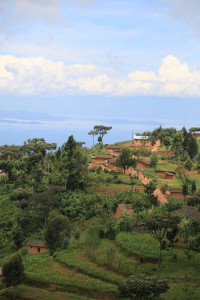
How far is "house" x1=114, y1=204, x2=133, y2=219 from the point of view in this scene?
4962 cm

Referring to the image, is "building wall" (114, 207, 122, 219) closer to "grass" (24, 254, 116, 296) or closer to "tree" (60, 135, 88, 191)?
"tree" (60, 135, 88, 191)

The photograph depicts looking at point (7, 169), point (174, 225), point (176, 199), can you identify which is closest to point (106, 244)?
point (174, 225)

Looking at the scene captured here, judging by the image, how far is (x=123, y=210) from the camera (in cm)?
4988

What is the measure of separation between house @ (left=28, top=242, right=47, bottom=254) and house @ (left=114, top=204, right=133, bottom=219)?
31.6 feet

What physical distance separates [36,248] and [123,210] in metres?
11.1

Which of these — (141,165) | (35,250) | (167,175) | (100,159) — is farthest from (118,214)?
(141,165)

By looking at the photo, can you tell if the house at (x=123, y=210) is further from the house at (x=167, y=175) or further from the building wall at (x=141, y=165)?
the building wall at (x=141, y=165)

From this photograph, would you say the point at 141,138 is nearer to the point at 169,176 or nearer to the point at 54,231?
the point at 169,176

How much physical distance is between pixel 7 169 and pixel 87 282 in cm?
3859

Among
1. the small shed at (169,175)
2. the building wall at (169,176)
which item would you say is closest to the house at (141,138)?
the small shed at (169,175)

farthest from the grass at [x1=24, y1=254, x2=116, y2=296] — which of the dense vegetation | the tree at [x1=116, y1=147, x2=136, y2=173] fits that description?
the tree at [x1=116, y1=147, x2=136, y2=173]

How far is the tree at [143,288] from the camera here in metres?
27.7

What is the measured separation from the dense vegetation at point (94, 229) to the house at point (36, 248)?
31.5 inches

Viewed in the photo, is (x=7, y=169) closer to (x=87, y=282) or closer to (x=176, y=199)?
(x=176, y=199)
